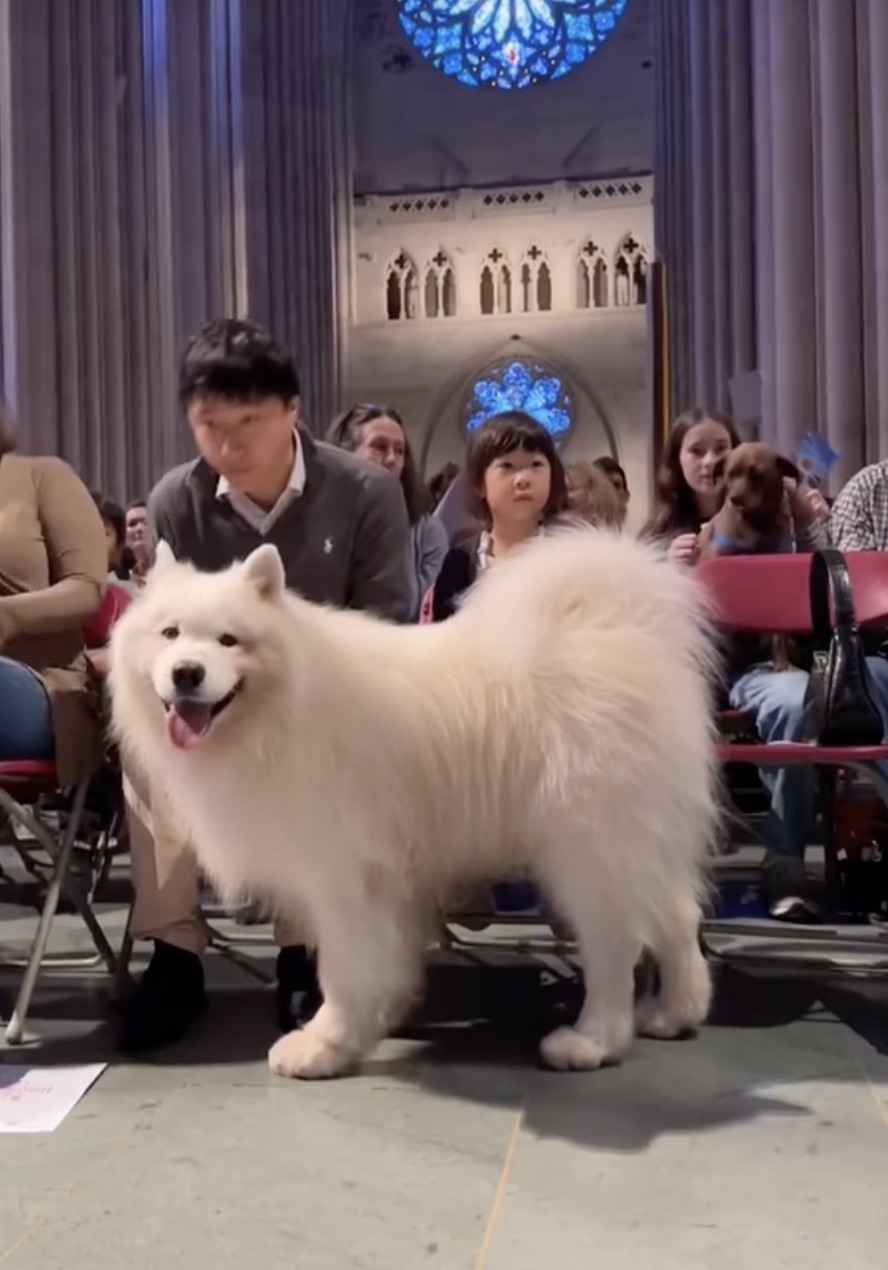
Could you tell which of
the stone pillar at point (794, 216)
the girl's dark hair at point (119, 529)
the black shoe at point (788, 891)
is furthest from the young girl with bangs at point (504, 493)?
the stone pillar at point (794, 216)

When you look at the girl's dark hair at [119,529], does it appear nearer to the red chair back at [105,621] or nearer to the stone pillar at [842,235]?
the red chair back at [105,621]

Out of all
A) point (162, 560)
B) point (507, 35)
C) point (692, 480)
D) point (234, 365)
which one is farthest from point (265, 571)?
point (507, 35)

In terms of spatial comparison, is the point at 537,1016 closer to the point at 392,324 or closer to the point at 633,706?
the point at 633,706

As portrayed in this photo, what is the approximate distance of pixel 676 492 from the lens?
4.59 m

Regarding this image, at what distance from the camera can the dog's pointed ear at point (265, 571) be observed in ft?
7.61

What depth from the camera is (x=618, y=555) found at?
259 centimetres

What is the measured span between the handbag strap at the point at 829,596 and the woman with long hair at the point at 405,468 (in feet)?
5.38

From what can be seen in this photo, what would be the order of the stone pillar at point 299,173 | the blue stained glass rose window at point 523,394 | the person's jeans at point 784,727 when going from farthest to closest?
the blue stained glass rose window at point 523,394, the stone pillar at point 299,173, the person's jeans at point 784,727

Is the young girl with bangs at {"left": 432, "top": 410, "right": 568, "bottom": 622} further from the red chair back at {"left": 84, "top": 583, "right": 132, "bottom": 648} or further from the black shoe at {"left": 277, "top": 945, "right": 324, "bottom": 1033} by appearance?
the black shoe at {"left": 277, "top": 945, "right": 324, "bottom": 1033}

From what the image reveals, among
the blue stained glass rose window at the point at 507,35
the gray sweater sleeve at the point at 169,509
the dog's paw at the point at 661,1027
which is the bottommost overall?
the dog's paw at the point at 661,1027

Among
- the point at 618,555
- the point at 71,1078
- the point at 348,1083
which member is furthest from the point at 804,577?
the point at 71,1078

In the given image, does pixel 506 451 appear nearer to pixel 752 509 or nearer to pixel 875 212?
pixel 752 509

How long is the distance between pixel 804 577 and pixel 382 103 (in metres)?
21.1

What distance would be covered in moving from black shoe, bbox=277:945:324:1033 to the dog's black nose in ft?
2.75
